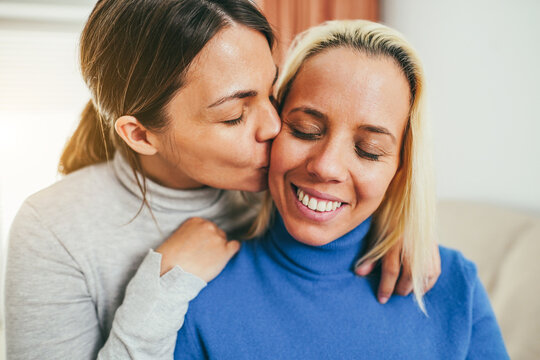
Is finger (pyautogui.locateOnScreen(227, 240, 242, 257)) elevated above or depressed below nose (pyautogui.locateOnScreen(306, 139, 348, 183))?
below

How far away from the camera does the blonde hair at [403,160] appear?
883mm

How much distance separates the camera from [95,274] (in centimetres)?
103

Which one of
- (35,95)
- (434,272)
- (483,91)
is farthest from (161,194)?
(35,95)

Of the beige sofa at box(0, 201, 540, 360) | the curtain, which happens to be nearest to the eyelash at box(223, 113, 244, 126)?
the beige sofa at box(0, 201, 540, 360)

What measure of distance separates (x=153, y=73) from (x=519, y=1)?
69.8 inches

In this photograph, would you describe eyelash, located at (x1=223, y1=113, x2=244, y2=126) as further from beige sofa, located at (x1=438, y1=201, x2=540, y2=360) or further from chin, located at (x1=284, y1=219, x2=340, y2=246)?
beige sofa, located at (x1=438, y1=201, x2=540, y2=360)

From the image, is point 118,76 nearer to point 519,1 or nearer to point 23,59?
point 519,1

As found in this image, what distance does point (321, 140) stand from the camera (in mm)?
865

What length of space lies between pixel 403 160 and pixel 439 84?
1.50 meters

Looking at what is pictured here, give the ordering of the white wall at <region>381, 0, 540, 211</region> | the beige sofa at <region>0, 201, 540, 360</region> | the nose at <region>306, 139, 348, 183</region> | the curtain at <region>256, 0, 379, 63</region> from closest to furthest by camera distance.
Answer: the nose at <region>306, 139, 348, 183</region>, the beige sofa at <region>0, 201, 540, 360</region>, the white wall at <region>381, 0, 540, 211</region>, the curtain at <region>256, 0, 379, 63</region>

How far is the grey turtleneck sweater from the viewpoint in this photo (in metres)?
0.88

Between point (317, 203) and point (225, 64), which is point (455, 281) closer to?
point (317, 203)

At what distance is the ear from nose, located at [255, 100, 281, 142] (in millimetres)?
277

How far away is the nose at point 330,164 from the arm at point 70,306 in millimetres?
384
